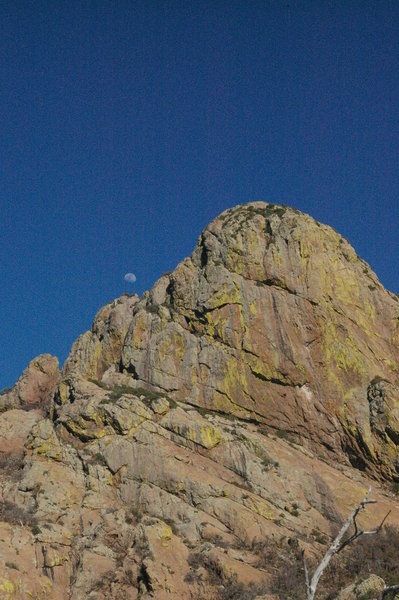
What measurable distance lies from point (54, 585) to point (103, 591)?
3080mm

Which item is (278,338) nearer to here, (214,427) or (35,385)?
(214,427)

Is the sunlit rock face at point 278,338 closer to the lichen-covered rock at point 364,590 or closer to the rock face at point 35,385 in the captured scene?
the rock face at point 35,385

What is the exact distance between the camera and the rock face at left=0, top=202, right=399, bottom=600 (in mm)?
35938

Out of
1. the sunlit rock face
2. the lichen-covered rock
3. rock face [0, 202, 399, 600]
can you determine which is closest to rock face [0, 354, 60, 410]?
rock face [0, 202, 399, 600]

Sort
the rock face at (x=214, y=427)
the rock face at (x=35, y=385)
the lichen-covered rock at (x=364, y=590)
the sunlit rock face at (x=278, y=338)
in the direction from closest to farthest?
the lichen-covered rock at (x=364, y=590), the rock face at (x=214, y=427), the sunlit rock face at (x=278, y=338), the rock face at (x=35, y=385)

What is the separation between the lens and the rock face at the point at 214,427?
1415 inches

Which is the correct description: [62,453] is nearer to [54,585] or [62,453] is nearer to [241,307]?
[54,585]

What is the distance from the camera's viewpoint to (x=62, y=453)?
150ft

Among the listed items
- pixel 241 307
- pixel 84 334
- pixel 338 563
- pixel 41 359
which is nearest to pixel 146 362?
pixel 241 307

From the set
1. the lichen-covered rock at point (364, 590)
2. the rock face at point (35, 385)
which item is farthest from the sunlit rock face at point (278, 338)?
the lichen-covered rock at point (364, 590)

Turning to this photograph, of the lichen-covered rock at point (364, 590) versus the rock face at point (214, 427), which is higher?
the rock face at point (214, 427)

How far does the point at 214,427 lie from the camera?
48.7m

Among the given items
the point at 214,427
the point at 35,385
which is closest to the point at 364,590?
the point at 214,427

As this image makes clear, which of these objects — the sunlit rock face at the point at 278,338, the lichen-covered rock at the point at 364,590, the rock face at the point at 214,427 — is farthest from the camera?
the sunlit rock face at the point at 278,338
